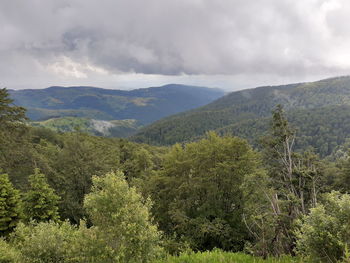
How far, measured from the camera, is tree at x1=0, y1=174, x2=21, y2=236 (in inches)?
1022

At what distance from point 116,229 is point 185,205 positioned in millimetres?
22634

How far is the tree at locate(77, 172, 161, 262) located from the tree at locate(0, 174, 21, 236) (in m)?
20.0

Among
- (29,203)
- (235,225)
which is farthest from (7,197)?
(235,225)

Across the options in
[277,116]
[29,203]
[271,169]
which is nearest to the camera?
[277,116]

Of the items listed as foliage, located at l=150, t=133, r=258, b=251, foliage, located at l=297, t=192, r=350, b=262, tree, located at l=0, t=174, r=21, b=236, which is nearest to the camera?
foliage, located at l=297, t=192, r=350, b=262

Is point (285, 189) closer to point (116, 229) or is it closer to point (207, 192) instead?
point (207, 192)

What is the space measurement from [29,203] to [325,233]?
3016 cm

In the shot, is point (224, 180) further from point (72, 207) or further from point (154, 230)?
point (72, 207)

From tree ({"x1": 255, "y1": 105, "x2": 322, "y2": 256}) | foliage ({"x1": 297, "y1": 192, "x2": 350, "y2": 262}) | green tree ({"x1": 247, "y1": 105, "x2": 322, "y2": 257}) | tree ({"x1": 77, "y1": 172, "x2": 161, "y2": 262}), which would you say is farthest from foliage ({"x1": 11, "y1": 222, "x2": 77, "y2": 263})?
foliage ({"x1": 297, "y1": 192, "x2": 350, "y2": 262})

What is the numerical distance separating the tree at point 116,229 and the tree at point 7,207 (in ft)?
65.5

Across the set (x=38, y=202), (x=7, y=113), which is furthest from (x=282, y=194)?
(x=7, y=113)

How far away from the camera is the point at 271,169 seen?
1021 inches

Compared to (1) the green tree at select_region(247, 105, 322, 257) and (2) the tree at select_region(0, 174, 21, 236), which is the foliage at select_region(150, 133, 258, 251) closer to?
(1) the green tree at select_region(247, 105, 322, 257)

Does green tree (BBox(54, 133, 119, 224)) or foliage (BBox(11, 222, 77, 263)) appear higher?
foliage (BBox(11, 222, 77, 263))
